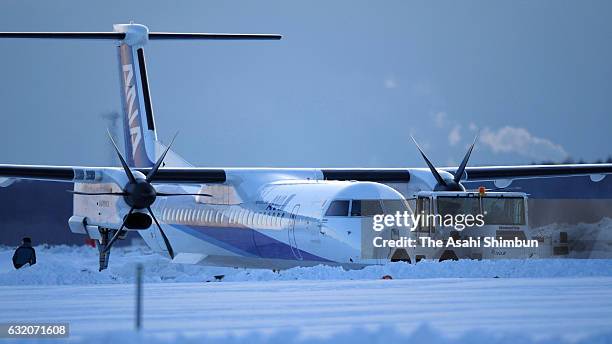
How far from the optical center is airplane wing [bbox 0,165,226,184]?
27.9 meters

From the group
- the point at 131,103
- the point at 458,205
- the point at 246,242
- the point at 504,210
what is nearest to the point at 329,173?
the point at 246,242

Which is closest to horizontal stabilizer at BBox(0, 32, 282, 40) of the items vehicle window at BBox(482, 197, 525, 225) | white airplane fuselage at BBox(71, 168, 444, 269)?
white airplane fuselage at BBox(71, 168, 444, 269)

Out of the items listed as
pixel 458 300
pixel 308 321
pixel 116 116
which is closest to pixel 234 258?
pixel 458 300

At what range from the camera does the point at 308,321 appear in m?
10.8

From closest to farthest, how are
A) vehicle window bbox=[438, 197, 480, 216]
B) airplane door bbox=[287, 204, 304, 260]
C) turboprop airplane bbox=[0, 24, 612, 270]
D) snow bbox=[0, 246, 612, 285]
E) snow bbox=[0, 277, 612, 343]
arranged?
snow bbox=[0, 277, 612, 343] < snow bbox=[0, 246, 612, 285] < vehicle window bbox=[438, 197, 480, 216] < turboprop airplane bbox=[0, 24, 612, 270] < airplane door bbox=[287, 204, 304, 260]

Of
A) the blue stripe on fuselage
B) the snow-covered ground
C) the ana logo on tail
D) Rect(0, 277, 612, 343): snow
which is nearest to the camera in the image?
the snow-covered ground

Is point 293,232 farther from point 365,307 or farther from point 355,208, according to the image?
point 365,307

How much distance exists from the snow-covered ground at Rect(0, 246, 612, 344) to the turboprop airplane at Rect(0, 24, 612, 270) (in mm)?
3682

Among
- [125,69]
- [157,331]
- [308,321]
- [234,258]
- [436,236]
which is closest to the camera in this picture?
[157,331]

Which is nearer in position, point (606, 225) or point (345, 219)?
point (345, 219)

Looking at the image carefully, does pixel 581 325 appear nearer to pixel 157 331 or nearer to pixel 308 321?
pixel 308 321

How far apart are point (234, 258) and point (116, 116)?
182 ft

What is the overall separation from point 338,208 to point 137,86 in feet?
46.0

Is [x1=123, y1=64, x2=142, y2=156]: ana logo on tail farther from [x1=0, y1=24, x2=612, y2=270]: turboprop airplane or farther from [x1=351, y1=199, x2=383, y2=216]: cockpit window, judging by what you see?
[x1=351, y1=199, x2=383, y2=216]: cockpit window
